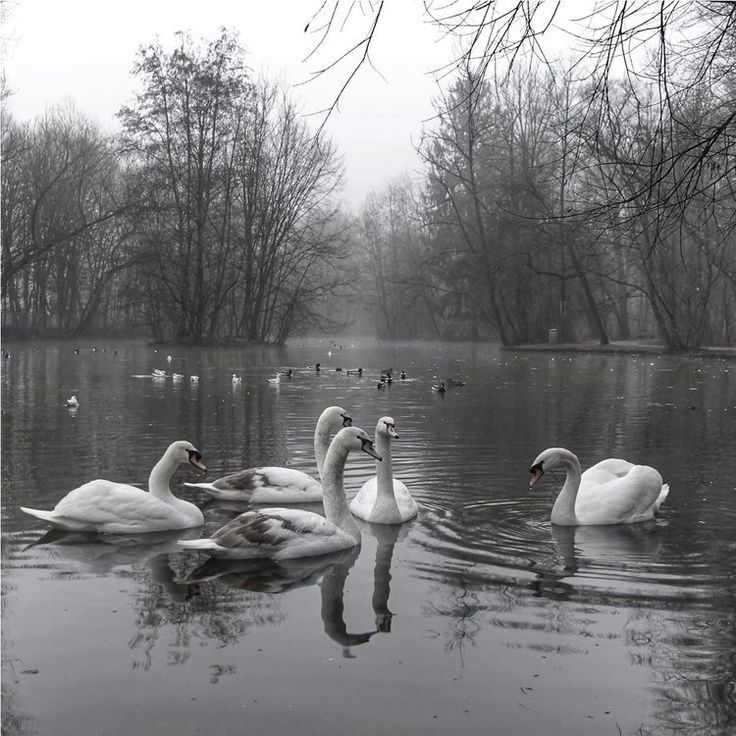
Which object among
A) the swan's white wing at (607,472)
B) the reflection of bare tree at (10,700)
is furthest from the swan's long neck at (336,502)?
the reflection of bare tree at (10,700)

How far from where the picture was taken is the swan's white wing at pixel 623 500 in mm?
8609

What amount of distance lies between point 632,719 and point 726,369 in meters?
29.3

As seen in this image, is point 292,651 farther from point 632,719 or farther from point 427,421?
point 427,421

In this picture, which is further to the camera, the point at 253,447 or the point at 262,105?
the point at 262,105

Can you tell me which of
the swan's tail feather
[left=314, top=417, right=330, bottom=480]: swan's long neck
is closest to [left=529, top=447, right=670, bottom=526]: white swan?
[left=314, top=417, right=330, bottom=480]: swan's long neck

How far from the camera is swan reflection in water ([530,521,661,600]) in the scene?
6.60 metres

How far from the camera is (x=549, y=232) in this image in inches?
1816

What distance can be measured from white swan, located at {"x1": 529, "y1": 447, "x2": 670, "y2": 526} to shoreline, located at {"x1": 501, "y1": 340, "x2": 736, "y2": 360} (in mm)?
31173

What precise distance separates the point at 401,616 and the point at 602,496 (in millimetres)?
3454

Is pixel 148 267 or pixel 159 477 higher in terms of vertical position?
pixel 148 267

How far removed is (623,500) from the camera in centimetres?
864

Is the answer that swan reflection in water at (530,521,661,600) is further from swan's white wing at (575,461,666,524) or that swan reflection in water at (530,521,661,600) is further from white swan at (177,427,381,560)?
white swan at (177,427,381,560)

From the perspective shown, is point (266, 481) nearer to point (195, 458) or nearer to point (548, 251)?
point (195, 458)

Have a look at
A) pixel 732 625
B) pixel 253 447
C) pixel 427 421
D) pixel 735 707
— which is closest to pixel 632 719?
pixel 735 707
